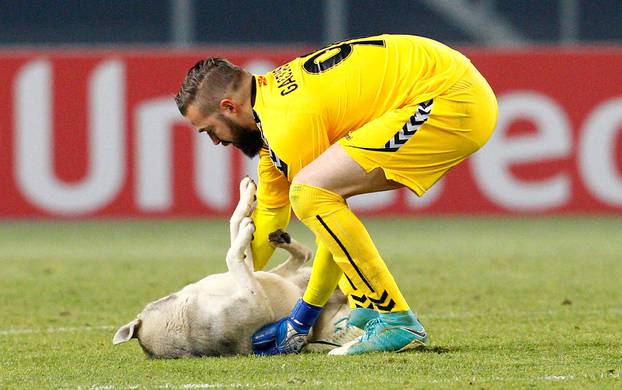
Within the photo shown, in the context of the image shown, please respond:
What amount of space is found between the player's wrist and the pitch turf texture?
0.18 metres

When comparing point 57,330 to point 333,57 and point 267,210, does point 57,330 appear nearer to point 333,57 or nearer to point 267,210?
point 267,210

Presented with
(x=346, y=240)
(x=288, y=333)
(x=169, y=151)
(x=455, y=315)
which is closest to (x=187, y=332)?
(x=288, y=333)

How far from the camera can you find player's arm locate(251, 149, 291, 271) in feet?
22.5

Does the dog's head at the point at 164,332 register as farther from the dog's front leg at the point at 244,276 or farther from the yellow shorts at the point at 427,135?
the yellow shorts at the point at 427,135

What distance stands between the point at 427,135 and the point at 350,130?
35cm

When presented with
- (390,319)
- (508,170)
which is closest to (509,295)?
(390,319)

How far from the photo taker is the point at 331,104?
6.12 m

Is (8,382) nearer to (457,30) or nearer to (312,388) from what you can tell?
(312,388)

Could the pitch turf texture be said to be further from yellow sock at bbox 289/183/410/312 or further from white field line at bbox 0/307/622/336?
yellow sock at bbox 289/183/410/312

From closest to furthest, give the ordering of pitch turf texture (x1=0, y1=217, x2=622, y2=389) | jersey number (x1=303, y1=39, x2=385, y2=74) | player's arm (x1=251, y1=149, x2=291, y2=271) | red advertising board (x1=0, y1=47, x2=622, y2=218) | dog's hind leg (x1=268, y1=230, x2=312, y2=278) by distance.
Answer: pitch turf texture (x1=0, y1=217, x2=622, y2=389)
jersey number (x1=303, y1=39, x2=385, y2=74)
player's arm (x1=251, y1=149, x2=291, y2=271)
dog's hind leg (x1=268, y1=230, x2=312, y2=278)
red advertising board (x1=0, y1=47, x2=622, y2=218)

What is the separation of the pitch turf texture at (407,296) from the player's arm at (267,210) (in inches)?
31.9

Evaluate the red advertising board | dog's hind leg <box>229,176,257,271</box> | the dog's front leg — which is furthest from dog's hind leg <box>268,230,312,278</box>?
the red advertising board

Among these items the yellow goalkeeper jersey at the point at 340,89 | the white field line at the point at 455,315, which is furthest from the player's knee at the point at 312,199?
the white field line at the point at 455,315

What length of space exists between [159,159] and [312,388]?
9632 mm
